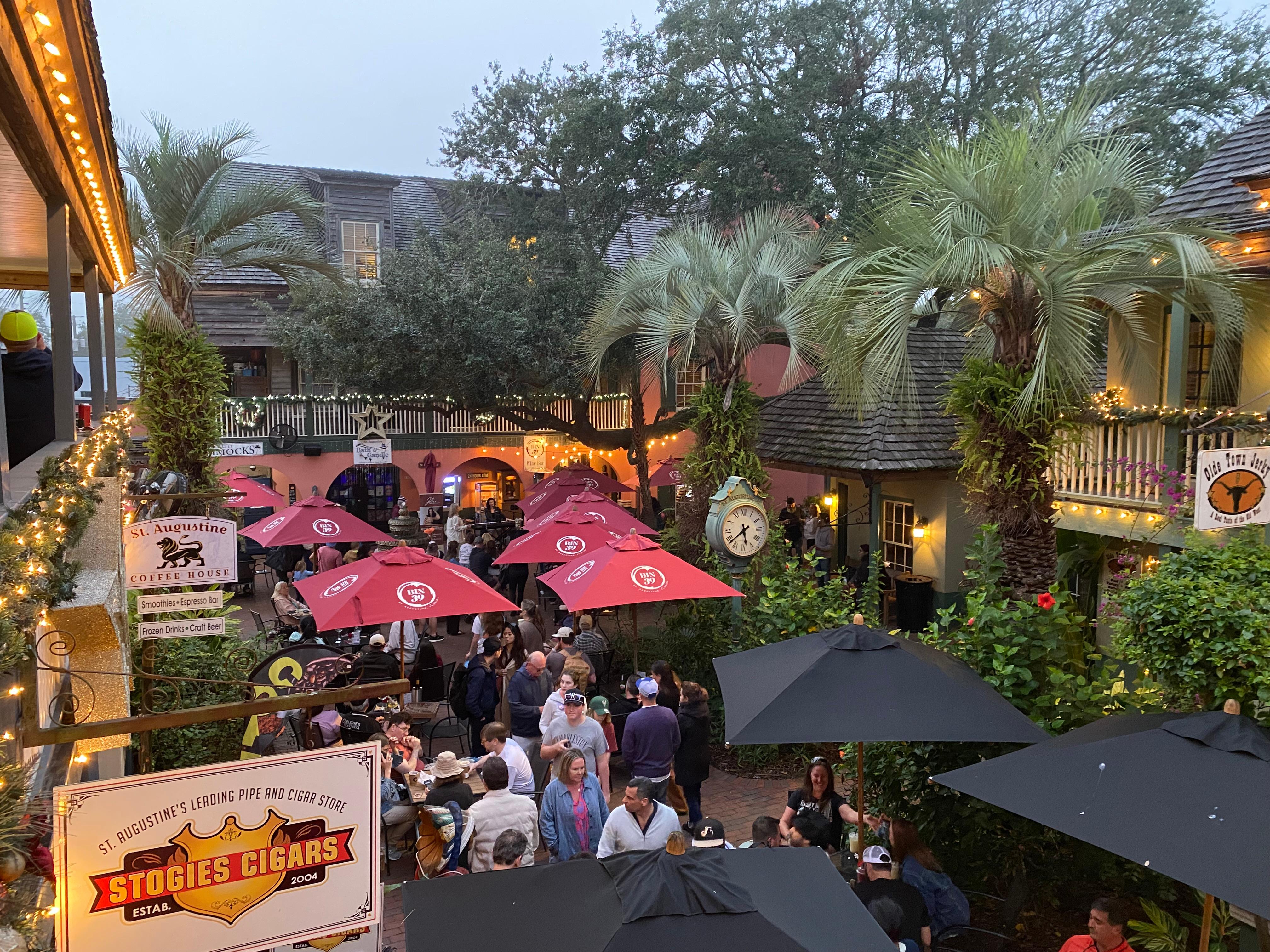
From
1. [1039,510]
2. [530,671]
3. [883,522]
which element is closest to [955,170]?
[1039,510]

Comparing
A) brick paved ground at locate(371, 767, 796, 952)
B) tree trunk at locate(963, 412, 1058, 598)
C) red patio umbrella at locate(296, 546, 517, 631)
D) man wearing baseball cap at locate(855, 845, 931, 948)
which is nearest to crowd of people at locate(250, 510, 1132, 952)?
man wearing baseball cap at locate(855, 845, 931, 948)

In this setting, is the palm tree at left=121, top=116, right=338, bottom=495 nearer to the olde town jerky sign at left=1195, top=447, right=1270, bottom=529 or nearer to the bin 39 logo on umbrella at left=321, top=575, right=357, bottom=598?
the bin 39 logo on umbrella at left=321, top=575, right=357, bottom=598

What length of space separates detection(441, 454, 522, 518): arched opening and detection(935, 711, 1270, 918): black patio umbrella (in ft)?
75.0

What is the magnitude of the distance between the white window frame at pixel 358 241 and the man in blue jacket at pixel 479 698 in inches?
762

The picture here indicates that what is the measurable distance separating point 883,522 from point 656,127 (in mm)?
10108

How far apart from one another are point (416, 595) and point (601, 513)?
5599mm

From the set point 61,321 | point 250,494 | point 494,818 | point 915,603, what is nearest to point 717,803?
point 494,818

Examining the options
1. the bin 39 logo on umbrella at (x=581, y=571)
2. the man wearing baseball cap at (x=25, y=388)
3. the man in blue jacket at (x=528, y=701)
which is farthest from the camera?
the bin 39 logo on umbrella at (x=581, y=571)

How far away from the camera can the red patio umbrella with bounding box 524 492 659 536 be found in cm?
1381

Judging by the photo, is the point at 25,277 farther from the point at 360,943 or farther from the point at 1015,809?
the point at 1015,809

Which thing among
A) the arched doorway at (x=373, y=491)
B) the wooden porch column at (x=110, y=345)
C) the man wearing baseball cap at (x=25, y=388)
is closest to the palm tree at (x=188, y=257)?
the wooden porch column at (x=110, y=345)

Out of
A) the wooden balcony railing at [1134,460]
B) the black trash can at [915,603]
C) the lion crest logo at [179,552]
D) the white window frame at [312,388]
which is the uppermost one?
the white window frame at [312,388]

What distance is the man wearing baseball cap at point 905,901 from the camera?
17.1ft

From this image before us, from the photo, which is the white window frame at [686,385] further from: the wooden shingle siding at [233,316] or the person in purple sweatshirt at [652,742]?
the person in purple sweatshirt at [652,742]
